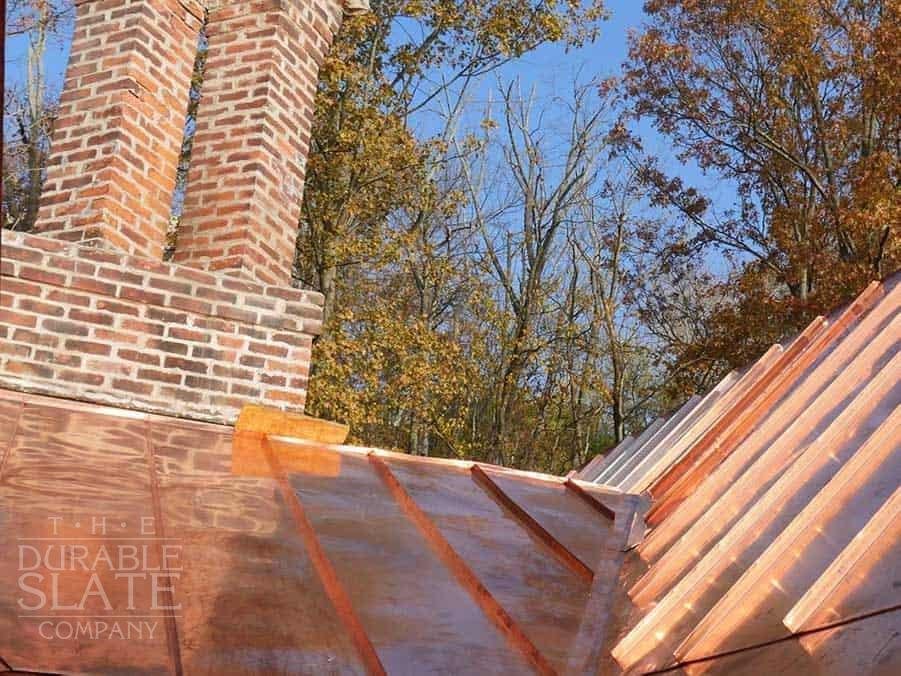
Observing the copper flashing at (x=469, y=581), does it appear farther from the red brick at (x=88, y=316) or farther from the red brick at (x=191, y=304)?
the red brick at (x=88, y=316)

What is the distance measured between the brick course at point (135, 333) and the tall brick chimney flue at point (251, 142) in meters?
0.30

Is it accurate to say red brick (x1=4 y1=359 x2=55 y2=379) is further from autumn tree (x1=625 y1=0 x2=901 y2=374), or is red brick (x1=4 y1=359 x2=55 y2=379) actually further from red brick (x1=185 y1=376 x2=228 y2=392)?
autumn tree (x1=625 y1=0 x2=901 y2=374)

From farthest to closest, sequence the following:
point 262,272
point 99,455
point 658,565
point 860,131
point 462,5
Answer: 1. point 462,5
2. point 860,131
3. point 262,272
4. point 99,455
5. point 658,565

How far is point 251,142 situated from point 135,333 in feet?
3.64

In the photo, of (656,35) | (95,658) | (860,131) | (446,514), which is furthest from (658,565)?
(656,35)

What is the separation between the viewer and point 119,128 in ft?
15.4

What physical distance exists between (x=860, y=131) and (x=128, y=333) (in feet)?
48.6

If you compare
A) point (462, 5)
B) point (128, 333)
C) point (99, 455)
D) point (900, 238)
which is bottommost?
point (99, 455)

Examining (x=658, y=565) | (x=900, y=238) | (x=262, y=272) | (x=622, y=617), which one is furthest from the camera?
(x=900, y=238)

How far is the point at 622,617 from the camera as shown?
2.42 metres

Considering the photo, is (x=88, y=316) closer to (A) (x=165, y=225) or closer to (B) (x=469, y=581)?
(A) (x=165, y=225)

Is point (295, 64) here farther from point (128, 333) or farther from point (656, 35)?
point (656, 35)

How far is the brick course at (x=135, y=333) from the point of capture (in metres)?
4.30

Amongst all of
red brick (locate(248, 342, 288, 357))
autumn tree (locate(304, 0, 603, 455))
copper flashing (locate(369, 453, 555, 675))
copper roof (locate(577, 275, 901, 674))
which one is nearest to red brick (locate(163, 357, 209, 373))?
red brick (locate(248, 342, 288, 357))
